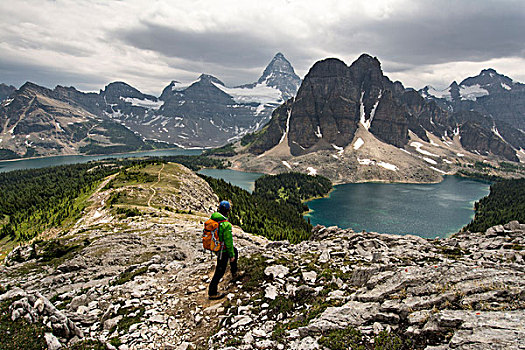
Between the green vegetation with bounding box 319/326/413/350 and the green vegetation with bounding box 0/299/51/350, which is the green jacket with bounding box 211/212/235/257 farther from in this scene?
the green vegetation with bounding box 0/299/51/350

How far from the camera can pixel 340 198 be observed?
170m

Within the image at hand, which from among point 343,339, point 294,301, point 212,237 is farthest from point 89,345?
point 343,339

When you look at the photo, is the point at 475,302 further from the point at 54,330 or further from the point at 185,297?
the point at 54,330

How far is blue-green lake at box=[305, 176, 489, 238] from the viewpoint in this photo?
111 metres

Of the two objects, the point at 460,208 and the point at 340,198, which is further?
the point at 340,198

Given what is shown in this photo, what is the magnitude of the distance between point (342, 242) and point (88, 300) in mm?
21171

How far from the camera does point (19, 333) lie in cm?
1057

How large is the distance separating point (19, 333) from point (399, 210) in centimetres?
15016

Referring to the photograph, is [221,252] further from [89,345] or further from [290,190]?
[290,190]

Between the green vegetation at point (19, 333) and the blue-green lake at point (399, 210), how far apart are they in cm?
10699

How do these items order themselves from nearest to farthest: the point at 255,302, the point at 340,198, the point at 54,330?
the point at 54,330
the point at 255,302
the point at 340,198

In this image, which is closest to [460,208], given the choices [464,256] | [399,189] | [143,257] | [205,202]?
[399,189]

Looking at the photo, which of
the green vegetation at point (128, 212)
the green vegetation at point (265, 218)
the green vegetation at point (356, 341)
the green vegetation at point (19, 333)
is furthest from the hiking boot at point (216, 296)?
the green vegetation at point (265, 218)

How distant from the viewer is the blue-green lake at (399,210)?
111 m
